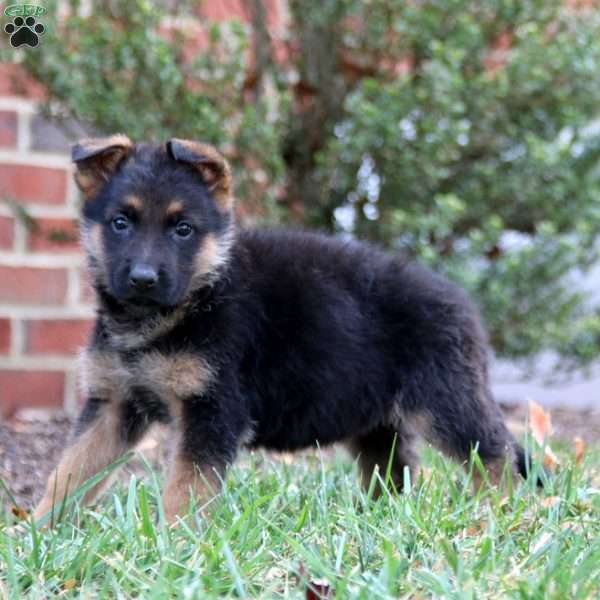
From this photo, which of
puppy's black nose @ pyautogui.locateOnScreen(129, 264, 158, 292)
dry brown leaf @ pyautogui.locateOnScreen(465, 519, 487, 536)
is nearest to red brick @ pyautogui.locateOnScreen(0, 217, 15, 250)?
puppy's black nose @ pyautogui.locateOnScreen(129, 264, 158, 292)

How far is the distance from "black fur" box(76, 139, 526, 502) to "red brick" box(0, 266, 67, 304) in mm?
1540

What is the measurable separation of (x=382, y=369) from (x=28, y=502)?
4.35 ft

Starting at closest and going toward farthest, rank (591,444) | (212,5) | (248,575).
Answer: (248,575), (591,444), (212,5)

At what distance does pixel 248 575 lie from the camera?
2.48 meters

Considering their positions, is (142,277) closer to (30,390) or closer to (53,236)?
(53,236)

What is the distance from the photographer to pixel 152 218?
3.47m

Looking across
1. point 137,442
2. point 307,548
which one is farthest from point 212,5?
point 307,548

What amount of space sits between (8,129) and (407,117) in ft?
6.53

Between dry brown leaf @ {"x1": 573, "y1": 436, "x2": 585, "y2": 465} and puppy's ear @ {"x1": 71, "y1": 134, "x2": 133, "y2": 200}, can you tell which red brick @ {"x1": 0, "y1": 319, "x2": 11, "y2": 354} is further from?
dry brown leaf @ {"x1": 573, "y1": 436, "x2": 585, "y2": 465}

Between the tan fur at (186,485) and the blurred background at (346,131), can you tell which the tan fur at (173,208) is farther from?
the blurred background at (346,131)

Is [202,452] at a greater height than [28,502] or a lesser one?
greater

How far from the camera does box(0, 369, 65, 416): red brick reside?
5.09m

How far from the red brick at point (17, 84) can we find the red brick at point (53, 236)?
62 centimetres

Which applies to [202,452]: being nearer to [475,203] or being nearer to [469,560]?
[469,560]
